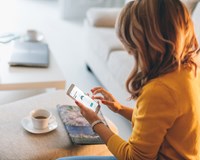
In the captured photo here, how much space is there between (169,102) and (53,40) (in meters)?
2.56

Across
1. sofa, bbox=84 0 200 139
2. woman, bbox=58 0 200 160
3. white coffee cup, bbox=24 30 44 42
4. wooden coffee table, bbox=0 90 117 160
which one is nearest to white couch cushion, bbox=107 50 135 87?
sofa, bbox=84 0 200 139

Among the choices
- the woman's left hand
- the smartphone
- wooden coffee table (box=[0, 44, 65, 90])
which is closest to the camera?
the woman's left hand

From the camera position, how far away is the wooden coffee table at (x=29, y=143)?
44.8 inches

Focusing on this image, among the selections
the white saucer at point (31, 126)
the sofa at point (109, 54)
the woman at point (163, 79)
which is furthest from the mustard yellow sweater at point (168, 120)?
the sofa at point (109, 54)

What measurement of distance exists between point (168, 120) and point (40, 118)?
0.62 m

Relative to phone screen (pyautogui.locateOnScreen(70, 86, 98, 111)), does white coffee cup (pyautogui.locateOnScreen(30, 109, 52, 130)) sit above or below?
below

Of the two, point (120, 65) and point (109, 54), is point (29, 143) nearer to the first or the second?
point (120, 65)

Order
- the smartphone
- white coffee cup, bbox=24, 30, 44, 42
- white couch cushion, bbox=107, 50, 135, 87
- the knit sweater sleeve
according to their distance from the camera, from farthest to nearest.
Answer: white coffee cup, bbox=24, 30, 44, 42
white couch cushion, bbox=107, 50, 135, 87
the smartphone
the knit sweater sleeve

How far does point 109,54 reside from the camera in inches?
85.5

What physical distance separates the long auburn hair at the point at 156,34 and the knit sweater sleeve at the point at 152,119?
7cm

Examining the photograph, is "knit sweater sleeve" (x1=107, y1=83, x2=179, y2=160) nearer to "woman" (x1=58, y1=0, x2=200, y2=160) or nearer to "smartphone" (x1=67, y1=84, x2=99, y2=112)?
"woman" (x1=58, y1=0, x2=200, y2=160)

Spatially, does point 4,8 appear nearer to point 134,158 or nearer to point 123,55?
point 123,55

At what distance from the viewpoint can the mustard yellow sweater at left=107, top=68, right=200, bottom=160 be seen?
819mm

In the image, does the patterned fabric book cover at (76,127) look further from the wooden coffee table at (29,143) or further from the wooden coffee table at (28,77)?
the wooden coffee table at (28,77)
